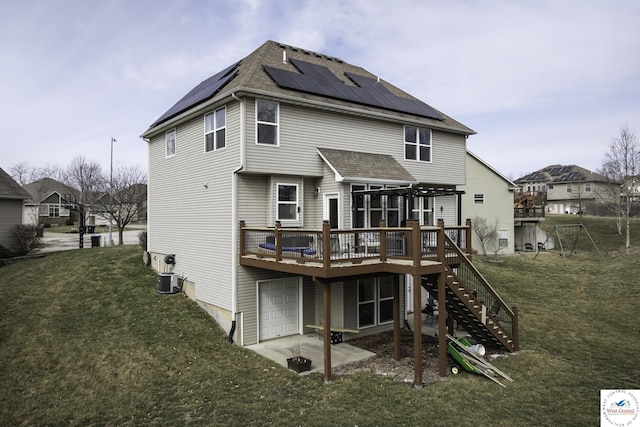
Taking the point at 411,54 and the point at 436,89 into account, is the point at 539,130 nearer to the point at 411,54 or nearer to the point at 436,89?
the point at 436,89

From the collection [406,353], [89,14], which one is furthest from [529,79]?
[89,14]

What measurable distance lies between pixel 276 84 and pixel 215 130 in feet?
9.12

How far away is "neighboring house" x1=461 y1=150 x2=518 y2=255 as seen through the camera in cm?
3022

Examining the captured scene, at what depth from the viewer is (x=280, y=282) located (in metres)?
13.8

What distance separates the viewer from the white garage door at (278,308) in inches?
527

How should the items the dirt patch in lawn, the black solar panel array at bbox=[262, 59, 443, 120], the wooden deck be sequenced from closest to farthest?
1. the wooden deck
2. the dirt patch in lawn
3. the black solar panel array at bbox=[262, 59, 443, 120]

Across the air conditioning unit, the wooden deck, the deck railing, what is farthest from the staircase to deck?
the air conditioning unit

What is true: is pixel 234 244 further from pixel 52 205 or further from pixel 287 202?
pixel 52 205

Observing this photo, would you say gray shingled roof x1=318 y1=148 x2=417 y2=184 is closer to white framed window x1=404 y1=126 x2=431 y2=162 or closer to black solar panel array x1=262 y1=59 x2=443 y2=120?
white framed window x1=404 y1=126 x2=431 y2=162

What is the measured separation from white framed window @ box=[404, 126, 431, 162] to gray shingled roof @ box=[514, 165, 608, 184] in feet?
150

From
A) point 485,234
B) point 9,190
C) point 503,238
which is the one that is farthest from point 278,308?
point 503,238

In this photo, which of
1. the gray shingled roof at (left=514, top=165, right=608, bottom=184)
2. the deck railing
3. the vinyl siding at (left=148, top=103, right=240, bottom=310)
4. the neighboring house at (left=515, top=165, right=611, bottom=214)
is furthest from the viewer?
the gray shingled roof at (left=514, top=165, right=608, bottom=184)

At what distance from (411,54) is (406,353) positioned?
15501 mm

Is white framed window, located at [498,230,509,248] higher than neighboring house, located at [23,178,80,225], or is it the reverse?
neighboring house, located at [23,178,80,225]
